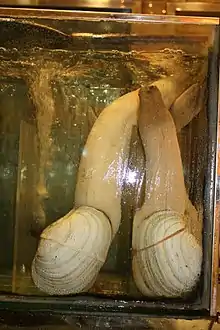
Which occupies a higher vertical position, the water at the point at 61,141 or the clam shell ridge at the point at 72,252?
the water at the point at 61,141

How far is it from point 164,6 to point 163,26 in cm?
74

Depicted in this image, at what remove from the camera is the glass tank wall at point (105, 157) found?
3.13 feet

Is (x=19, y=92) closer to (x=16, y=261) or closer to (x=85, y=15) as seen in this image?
(x=85, y=15)

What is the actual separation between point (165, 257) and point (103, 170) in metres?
0.18

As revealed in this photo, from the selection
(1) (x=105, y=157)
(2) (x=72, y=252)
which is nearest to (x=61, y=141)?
(1) (x=105, y=157)

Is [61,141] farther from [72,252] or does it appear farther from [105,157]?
[72,252]

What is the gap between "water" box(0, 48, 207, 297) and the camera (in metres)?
0.99

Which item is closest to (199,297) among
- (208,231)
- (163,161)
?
(208,231)

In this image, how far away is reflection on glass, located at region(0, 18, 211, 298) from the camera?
0.95 metres

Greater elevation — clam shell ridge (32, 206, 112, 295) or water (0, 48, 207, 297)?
water (0, 48, 207, 297)

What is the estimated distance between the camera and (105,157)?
39.0 inches

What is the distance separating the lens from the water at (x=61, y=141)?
99cm

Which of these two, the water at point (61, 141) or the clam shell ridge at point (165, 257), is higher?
the water at point (61, 141)

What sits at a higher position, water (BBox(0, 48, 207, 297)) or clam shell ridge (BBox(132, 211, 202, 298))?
water (BBox(0, 48, 207, 297))
